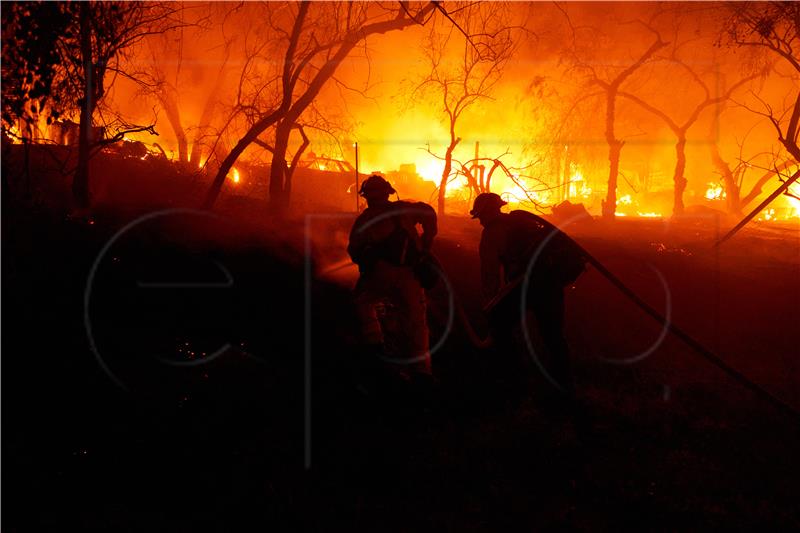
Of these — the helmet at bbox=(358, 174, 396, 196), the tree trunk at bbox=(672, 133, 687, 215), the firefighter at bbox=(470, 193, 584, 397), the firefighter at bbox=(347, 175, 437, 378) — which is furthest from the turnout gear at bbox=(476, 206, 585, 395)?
the tree trunk at bbox=(672, 133, 687, 215)

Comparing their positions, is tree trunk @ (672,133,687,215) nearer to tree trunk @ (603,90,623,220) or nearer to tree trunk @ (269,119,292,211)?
tree trunk @ (603,90,623,220)

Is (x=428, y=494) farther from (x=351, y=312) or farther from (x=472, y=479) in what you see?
(x=351, y=312)

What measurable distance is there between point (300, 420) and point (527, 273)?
7.70ft

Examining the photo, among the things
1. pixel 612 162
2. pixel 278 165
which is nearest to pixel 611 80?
pixel 612 162

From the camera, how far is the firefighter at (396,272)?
471 centimetres

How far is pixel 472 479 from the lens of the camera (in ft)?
11.6

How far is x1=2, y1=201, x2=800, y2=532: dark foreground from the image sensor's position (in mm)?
3195

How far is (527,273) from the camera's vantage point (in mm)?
4547

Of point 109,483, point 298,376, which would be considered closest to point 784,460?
point 298,376

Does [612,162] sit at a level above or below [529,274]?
above

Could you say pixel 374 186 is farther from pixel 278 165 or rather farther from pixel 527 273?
pixel 278 165

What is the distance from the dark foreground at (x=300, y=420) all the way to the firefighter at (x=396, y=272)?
412mm

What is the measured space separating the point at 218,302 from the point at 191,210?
4011 mm

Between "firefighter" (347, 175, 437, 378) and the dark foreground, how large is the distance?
1.35 ft
